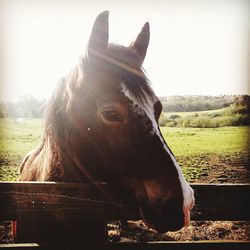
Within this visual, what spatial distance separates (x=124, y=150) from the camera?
1.37m

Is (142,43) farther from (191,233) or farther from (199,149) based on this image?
(199,149)

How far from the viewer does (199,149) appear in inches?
265

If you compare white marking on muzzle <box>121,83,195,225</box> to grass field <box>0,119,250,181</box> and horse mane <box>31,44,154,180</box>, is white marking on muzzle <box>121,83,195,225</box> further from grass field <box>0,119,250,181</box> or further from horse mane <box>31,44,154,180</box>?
grass field <box>0,119,250,181</box>

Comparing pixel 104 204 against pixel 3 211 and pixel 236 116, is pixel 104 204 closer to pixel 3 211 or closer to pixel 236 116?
pixel 3 211

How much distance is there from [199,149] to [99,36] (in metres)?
5.61

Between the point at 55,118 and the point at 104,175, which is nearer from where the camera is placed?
the point at 104,175

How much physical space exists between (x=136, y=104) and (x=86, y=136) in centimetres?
32

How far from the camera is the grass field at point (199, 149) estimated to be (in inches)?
201

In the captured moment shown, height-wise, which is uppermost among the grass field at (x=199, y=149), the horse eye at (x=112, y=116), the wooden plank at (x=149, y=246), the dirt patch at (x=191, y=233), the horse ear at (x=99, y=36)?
the horse ear at (x=99, y=36)

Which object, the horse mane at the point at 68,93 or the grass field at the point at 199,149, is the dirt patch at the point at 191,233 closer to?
the grass field at the point at 199,149

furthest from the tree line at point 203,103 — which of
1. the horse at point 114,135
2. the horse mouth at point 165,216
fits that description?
the horse mouth at point 165,216

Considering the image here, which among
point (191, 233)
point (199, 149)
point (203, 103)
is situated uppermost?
point (203, 103)

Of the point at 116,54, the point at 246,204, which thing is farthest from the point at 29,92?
the point at 246,204

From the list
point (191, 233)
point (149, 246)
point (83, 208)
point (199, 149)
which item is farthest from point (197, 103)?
point (83, 208)
